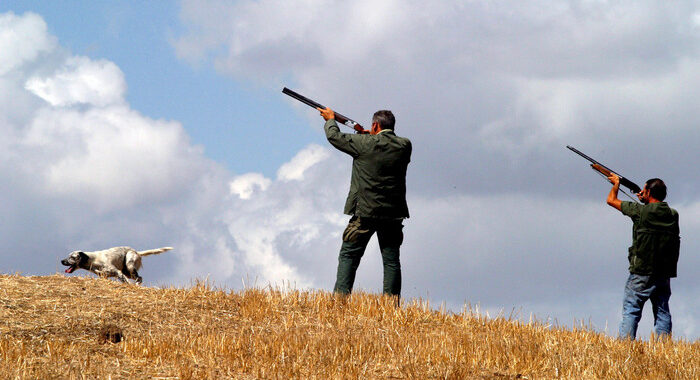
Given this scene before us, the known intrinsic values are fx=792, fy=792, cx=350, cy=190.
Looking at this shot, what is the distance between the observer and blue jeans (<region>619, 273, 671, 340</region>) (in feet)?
37.8

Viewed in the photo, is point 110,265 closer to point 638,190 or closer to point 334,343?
point 334,343

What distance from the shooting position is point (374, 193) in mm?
11516

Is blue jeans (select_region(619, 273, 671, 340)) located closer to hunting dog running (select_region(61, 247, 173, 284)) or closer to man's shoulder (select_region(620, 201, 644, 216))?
man's shoulder (select_region(620, 201, 644, 216))

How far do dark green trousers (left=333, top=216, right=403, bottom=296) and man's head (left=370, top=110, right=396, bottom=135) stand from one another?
142 cm

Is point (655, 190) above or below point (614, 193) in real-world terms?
below

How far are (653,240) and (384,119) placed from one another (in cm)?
431

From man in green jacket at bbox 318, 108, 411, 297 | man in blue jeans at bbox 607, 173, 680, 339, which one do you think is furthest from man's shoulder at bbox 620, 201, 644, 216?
man in green jacket at bbox 318, 108, 411, 297

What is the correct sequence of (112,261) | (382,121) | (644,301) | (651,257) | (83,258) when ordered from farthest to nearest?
(112,261) → (83,258) → (382,121) → (644,301) → (651,257)

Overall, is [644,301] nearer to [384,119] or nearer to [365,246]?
[365,246]

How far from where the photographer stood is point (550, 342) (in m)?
10.1

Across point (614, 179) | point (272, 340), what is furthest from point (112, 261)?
point (614, 179)

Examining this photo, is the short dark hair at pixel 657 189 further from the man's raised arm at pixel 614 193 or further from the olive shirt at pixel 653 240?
the man's raised arm at pixel 614 193

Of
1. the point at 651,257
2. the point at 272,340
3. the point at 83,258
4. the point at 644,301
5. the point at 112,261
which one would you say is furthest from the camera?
the point at 112,261

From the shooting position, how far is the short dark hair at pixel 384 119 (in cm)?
1198
